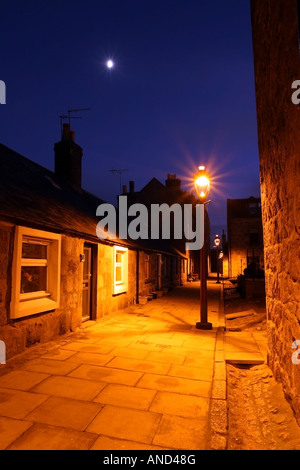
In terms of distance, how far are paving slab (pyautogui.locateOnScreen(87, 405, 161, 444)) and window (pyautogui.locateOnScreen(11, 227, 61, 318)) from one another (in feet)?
8.71

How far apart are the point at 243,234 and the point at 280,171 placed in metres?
31.1

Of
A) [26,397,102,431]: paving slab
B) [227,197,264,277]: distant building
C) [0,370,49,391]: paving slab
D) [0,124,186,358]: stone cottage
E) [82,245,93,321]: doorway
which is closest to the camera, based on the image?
[26,397,102,431]: paving slab

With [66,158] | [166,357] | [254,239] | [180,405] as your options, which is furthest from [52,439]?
[254,239]

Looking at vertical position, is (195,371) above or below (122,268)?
below

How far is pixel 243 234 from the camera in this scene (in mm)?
33500

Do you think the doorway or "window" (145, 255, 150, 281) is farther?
"window" (145, 255, 150, 281)

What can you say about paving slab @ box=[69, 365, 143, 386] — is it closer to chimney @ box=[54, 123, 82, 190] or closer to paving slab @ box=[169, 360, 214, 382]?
paving slab @ box=[169, 360, 214, 382]

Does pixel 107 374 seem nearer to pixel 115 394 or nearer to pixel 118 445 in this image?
pixel 115 394

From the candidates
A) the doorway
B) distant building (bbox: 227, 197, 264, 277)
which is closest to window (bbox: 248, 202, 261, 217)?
distant building (bbox: 227, 197, 264, 277)

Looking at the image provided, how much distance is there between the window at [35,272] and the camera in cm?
507

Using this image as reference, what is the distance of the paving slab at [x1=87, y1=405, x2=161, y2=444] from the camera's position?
276cm

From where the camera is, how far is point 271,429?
3.04 metres

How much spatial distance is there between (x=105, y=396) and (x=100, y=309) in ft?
16.7

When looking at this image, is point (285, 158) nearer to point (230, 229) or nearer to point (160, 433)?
point (160, 433)
